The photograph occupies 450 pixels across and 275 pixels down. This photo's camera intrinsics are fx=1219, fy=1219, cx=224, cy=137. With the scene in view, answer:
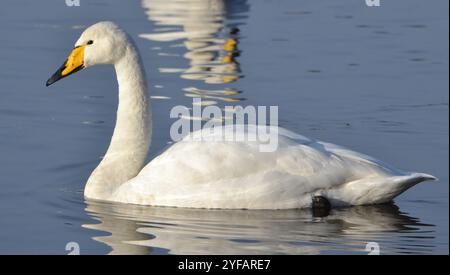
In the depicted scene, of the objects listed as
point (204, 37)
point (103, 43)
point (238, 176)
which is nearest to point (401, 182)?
point (238, 176)

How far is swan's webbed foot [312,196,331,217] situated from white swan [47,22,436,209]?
50 mm

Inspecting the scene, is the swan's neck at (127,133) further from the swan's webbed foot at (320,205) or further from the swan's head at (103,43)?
the swan's webbed foot at (320,205)

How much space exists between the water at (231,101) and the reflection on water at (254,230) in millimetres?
17

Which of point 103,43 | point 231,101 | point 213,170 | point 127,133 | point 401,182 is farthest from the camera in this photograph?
point 231,101

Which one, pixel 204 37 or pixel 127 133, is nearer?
pixel 127 133

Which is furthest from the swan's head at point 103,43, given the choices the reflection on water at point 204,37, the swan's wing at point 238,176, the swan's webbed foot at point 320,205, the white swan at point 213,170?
the reflection on water at point 204,37

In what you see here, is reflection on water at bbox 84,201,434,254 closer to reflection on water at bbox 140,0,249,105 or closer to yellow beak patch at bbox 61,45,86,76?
yellow beak patch at bbox 61,45,86,76

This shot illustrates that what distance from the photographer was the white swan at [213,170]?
34.9 ft

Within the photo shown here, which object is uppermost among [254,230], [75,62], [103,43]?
[103,43]

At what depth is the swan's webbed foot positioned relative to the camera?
10.7 m

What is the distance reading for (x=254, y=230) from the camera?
397 inches

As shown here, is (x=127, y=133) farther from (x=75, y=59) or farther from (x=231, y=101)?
(x=231, y=101)

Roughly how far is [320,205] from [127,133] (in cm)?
189

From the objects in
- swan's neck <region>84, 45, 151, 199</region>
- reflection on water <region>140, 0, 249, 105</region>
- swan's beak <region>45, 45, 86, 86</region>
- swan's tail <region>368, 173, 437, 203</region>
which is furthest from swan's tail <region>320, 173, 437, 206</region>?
reflection on water <region>140, 0, 249, 105</region>
